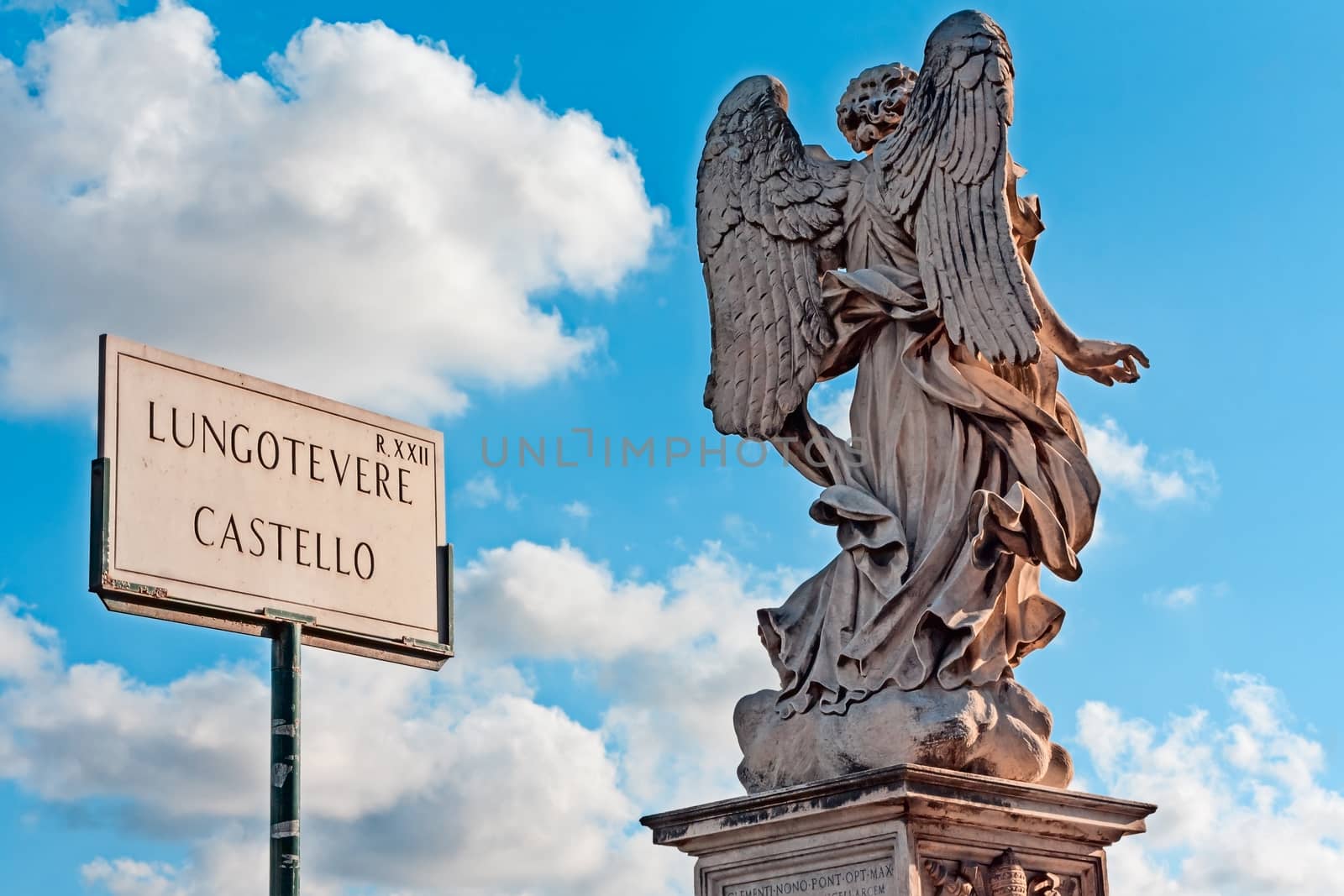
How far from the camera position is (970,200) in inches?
319

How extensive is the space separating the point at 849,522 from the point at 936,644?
2.17 feet

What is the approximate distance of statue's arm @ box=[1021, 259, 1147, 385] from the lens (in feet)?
27.4

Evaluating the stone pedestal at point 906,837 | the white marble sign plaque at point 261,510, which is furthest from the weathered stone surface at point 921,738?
the white marble sign plaque at point 261,510

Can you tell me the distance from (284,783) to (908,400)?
3762 millimetres

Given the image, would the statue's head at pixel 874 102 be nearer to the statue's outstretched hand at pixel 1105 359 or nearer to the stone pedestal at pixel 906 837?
the statue's outstretched hand at pixel 1105 359

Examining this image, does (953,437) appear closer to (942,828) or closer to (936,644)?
(936,644)

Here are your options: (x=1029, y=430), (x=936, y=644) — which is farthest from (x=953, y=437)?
(x=936, y=644)

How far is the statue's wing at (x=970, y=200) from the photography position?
7.95m

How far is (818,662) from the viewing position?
8070mm

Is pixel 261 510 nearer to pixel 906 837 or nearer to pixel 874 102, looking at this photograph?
pixel 874 102

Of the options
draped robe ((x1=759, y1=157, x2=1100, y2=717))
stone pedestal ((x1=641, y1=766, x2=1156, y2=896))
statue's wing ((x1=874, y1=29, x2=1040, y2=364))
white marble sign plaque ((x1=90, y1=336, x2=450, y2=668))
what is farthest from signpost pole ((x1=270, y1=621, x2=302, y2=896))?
statue's wing ((x1=874, y1=29, x2=1040, y2=364))

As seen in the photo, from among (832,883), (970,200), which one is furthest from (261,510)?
(970,200)

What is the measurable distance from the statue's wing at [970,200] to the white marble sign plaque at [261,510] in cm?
434

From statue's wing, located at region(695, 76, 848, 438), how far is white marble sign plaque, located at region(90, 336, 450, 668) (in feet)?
10.4
